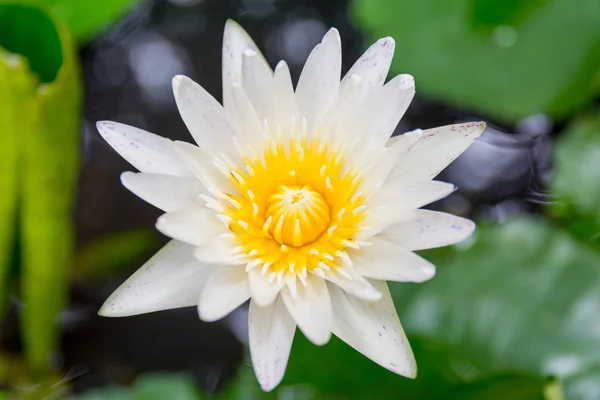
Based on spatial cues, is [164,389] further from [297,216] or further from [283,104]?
[283,104]

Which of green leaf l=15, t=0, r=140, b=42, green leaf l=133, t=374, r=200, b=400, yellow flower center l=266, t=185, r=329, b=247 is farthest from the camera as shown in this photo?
green leaf l=15, t=0, r=140, b=42

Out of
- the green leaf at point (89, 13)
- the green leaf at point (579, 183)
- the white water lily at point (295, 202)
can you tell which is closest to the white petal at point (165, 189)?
the white water lily at point (295, 202)

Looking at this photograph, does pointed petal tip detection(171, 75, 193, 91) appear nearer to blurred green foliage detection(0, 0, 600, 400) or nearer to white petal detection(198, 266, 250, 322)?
white petal detection(198, 266, 250, 322)

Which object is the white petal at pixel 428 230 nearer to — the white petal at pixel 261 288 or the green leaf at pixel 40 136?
the white petal at pixel 261 288

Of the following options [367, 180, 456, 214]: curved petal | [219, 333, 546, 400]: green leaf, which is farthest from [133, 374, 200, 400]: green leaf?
[367, 180, 456, 214]: curved petal

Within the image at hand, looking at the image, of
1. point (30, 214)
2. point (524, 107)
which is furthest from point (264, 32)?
point (30, 214)
